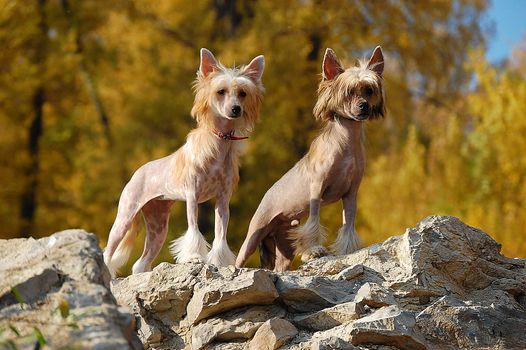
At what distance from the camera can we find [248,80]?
24.1 feet

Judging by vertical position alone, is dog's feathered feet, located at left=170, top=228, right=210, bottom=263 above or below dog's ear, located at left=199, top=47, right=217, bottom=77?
below

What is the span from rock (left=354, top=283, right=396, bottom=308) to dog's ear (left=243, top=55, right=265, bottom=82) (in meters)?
2.15

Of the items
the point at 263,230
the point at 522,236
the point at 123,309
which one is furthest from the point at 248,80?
the point at 522,236

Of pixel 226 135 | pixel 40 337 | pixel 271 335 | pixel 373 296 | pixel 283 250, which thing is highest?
pixel 226 135

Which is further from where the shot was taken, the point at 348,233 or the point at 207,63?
the point at 348,233

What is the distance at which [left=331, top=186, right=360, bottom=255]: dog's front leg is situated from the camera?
7.52m

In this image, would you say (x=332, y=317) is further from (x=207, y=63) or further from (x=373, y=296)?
(x=207, y=63)

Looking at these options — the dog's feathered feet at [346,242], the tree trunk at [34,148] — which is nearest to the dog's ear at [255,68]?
the dog's feathered feet at [346,242]

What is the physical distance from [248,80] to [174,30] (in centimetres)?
1519

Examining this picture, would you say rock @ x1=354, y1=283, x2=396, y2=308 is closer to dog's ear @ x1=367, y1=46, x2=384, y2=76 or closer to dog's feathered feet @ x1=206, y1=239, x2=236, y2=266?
dog's feathered feet @ x1=206, y1=239, x2=236, y2=266

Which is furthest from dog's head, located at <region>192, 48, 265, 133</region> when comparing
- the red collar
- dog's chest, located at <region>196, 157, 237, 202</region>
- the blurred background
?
the blurred background

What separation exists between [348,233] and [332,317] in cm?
156

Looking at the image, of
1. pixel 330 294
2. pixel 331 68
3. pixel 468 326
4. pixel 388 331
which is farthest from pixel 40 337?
pixel 331 68

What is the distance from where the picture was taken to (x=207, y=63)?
294 inches
